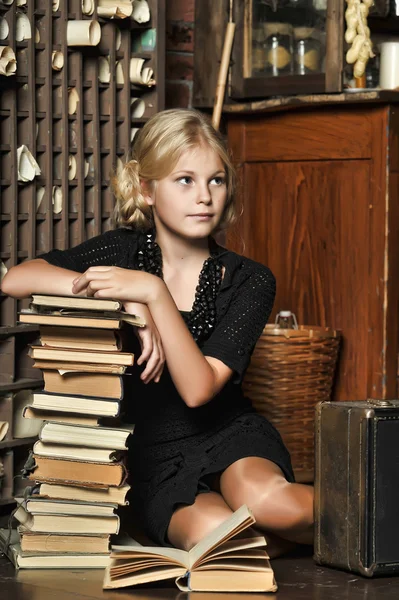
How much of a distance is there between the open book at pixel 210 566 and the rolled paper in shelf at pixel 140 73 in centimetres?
134

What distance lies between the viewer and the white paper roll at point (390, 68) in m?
3.05

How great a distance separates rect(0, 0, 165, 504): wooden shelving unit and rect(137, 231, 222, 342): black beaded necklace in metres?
0.33

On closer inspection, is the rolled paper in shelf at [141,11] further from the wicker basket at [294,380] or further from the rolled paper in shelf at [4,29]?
the wicker basket at [294,380]

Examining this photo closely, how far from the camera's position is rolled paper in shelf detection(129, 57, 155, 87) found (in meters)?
2.82

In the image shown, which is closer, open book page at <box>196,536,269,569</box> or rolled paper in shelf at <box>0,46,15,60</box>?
open book page at <box>196,536,269,569</box>

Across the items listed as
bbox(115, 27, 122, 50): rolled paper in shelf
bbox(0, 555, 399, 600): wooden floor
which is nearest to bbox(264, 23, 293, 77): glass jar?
bbox(115, 27, 122, 50): rolled paper in shelf

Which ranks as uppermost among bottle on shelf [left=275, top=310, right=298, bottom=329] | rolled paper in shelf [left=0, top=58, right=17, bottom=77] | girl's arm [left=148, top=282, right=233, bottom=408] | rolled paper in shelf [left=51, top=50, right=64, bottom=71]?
rolled paper in shelf [left=51, top=50, right=64, bottom=71]

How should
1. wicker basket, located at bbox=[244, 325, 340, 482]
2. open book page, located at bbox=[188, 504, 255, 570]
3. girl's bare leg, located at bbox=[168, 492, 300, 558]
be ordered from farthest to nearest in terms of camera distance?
wicker basket, located at bbox=[244, 325, 340, 482]
girl's bare leg, located at bbox=[168, 492, 300, 558]
open book page, located at bbox=[188, 504, 255, 570]

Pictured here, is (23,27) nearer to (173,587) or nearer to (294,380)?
(294,380)

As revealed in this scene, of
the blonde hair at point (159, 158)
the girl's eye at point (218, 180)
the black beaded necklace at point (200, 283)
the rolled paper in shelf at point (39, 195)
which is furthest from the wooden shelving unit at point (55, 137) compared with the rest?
the girl's eye at point (218, 180)

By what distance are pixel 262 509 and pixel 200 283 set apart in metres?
0.54

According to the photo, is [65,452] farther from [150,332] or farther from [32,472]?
[150,332]

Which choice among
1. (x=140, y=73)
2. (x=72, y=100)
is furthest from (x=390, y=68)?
(x=72, y=100)

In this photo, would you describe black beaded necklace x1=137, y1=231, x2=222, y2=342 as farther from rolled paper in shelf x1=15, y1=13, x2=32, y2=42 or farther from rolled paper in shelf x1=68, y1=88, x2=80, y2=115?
rolled paper in shelf x1=15, y1=13, x2=32, y2=42
